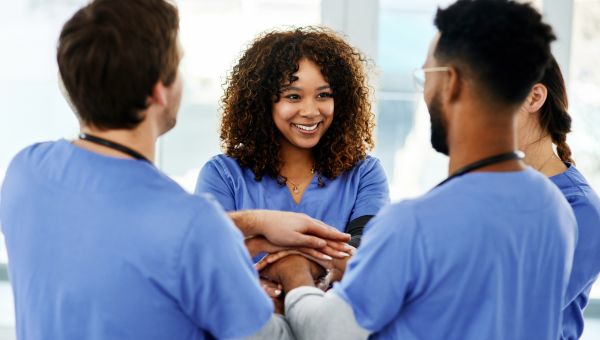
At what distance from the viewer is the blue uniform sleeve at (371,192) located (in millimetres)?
2133

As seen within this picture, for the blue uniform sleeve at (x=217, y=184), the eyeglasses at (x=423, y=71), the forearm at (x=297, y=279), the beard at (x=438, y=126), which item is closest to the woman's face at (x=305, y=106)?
the blue uniform sleeve at (x=217, y=184)

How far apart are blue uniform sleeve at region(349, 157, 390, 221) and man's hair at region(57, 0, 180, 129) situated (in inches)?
38.0

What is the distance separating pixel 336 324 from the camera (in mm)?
1433

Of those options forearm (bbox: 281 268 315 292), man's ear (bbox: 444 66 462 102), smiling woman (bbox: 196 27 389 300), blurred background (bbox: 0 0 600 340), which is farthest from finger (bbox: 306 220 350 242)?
blurred background (bbox: 0 0 600 340)

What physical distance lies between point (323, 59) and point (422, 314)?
106cm

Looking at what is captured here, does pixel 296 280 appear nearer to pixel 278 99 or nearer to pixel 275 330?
pixel 275 330

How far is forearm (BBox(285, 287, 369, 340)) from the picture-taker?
4.65ft

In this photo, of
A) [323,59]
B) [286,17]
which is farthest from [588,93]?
[323,59]

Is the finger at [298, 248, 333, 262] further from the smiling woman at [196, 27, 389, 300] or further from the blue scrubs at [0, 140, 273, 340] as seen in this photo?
the blue scrubs at [0, 140, 273, 340]

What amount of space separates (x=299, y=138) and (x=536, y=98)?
684 millimetres

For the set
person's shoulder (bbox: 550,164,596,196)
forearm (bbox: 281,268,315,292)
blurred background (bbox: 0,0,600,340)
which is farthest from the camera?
blurred background (bbox: 0,0,600,340)

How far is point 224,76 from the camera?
458 cm

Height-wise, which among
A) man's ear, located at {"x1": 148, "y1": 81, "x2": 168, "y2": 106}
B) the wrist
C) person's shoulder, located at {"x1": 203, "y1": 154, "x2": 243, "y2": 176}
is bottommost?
the wrist

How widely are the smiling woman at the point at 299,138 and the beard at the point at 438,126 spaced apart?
2.38ft
